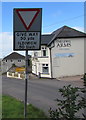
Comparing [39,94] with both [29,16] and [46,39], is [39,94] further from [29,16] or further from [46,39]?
[46,39]

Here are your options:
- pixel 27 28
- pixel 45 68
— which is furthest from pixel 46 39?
pixel 27 28

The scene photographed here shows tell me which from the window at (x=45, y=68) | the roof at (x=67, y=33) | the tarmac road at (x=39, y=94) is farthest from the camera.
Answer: the window at (x=45, y=68)

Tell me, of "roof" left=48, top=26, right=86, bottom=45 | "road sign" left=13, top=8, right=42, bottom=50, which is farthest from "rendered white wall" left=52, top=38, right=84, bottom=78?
"road sign" left=13, top=8, right=42, bottom=50

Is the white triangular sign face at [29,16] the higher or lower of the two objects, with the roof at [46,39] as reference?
lower

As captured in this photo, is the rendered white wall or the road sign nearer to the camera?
the road sign

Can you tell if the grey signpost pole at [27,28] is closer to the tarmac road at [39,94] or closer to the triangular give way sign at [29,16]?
the triangular give way sign at [29,16]

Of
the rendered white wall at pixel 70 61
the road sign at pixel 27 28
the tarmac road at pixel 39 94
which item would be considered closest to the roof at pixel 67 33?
the rendered white wall at pixel 70 61

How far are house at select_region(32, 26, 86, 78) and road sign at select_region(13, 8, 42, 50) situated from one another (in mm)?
21979

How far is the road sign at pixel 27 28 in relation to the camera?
4004 millimetres

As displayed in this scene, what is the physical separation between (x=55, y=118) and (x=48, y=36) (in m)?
25.8

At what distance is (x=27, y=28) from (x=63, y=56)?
75.3 ft

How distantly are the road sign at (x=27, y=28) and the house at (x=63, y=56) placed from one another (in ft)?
72.1

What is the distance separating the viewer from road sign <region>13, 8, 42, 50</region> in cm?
400

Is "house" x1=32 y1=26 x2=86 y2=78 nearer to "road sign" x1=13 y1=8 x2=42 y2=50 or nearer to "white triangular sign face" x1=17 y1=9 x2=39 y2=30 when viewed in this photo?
"road sign" x1=13 y1=8 x2=42 y2=50
